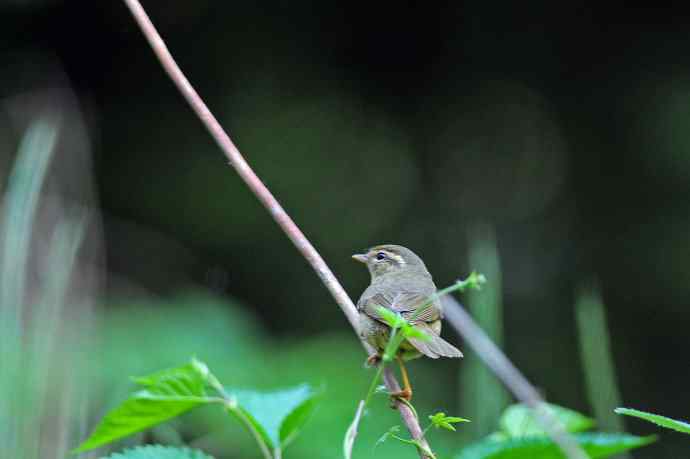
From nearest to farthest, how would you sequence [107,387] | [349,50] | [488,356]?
[488,356]
[107,387]
[349,50]

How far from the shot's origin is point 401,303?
90.9 inches

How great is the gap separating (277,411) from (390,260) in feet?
5.32

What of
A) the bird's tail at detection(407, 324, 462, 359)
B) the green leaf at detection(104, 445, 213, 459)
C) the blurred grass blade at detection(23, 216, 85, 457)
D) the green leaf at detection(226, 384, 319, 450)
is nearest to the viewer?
the green leaf at detection(104, 445, 213, 459)

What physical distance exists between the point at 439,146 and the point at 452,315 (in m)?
5.45

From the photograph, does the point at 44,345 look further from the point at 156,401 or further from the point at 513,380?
the point at 513,380

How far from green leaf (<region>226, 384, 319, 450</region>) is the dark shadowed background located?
414cm

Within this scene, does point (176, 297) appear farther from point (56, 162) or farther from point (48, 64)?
point (48, 64)

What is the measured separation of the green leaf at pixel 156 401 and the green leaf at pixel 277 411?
54 millimetres

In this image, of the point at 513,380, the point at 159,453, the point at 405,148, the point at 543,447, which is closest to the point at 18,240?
the point at 159,453

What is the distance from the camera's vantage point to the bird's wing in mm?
2225

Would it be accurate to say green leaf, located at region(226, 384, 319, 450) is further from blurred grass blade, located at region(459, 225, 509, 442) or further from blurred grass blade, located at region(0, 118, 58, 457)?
blurred grass blade, located at region(459, 225, 509, 442)

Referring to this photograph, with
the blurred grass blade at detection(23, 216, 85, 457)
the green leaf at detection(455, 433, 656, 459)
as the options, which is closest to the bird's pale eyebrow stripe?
the blurred grass blade at detection(23, 216, 85, 457)

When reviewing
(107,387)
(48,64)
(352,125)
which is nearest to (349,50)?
(352,125)

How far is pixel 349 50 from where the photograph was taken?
6.04 metres
